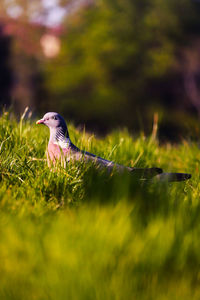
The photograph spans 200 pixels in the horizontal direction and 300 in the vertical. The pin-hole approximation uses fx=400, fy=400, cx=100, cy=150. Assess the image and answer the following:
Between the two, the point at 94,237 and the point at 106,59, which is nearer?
the point at 94,237

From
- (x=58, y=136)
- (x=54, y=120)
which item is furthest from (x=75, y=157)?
(x=54, y=120)

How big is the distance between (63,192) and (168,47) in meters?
16.9

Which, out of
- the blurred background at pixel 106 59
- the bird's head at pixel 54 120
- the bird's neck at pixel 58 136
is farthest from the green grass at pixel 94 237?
the blurred background at pixel 106 59

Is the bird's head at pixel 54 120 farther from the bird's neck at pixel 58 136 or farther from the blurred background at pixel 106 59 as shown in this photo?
the blurred background at pixel 106 59

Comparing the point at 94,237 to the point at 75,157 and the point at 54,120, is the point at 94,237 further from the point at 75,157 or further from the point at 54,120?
the point at 54,120

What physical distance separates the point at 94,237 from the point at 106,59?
55.2ft

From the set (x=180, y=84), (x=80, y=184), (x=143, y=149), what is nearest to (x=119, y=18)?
(x=180, y=84)

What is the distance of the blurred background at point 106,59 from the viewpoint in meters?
17.7

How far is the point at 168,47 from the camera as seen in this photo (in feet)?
60.3

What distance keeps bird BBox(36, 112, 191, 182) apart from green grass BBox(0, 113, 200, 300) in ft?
0.29

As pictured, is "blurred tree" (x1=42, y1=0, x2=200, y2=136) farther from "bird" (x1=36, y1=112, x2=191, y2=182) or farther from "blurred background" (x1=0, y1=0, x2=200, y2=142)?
"bird" (x1=36, y1=112, x2=191, y2=182)

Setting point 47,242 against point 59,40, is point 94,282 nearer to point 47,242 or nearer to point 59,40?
point 47,242

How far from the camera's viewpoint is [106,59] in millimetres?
18109

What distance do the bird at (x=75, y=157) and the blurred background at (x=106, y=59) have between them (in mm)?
13906
